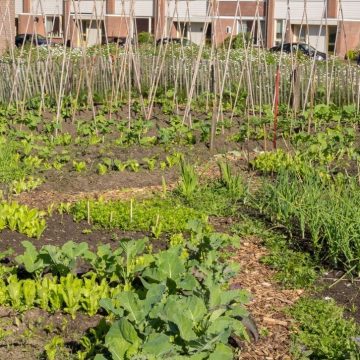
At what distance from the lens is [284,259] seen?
5617 millimetres

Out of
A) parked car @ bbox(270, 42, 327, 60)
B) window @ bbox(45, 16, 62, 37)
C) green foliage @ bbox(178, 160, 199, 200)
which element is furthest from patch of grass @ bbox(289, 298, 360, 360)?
window @ bbox(45, 16, 62, 37)

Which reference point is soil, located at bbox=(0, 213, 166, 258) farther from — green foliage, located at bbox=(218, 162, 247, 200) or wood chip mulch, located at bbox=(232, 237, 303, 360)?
green foliage, located at bbox=(218, 162, 247, 200)

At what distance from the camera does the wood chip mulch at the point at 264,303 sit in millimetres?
4227

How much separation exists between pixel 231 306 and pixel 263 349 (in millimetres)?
422

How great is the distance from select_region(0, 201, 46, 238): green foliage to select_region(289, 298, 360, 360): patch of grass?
2088 millimetres

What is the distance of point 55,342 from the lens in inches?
158

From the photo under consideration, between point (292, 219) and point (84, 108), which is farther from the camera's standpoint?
point (84, 108)

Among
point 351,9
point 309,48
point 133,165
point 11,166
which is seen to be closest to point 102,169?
point 133,165

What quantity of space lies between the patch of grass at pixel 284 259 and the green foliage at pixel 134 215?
0.41 metres

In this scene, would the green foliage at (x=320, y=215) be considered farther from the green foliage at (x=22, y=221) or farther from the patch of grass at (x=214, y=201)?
the green foliage at (x=22, y=221)

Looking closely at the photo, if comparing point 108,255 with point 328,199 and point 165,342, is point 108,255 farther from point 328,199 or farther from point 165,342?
point 328,199

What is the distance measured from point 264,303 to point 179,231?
4.73ft

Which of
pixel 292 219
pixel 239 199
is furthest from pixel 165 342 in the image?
pixel 239 199

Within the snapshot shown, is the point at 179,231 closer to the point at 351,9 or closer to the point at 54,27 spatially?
the point at 54,27
